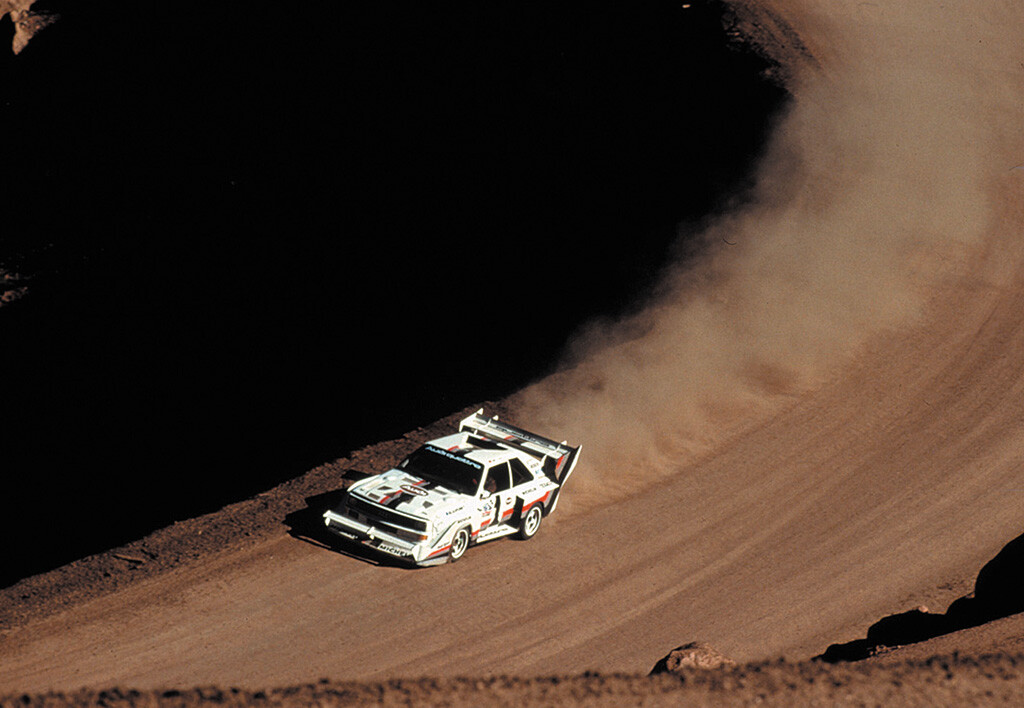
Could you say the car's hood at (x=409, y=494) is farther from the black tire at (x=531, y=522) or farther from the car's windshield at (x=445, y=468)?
the black tire at (x=531, y=522)

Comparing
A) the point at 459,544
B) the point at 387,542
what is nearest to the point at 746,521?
the point at 459,544

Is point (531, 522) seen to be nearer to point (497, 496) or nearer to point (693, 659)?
point (497, 496)

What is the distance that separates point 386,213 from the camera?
30453 millimetres

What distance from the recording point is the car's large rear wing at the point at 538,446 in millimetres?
16031

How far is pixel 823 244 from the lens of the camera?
24594mm

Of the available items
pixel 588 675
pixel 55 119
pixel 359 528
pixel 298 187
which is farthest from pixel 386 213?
pixel 588 675

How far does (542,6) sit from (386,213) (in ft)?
28.0

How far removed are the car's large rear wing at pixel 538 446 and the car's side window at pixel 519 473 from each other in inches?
19.3

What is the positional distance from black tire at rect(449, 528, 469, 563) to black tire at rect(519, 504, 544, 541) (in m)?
1.10

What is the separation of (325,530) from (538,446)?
12.5 feet

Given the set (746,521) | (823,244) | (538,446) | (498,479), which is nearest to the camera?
(498,479)

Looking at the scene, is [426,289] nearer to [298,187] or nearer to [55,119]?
[298,187]

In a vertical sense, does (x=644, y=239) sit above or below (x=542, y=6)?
below

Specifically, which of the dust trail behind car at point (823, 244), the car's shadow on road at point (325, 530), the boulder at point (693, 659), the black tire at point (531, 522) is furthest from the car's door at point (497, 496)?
the boulder at point (693, 659)
